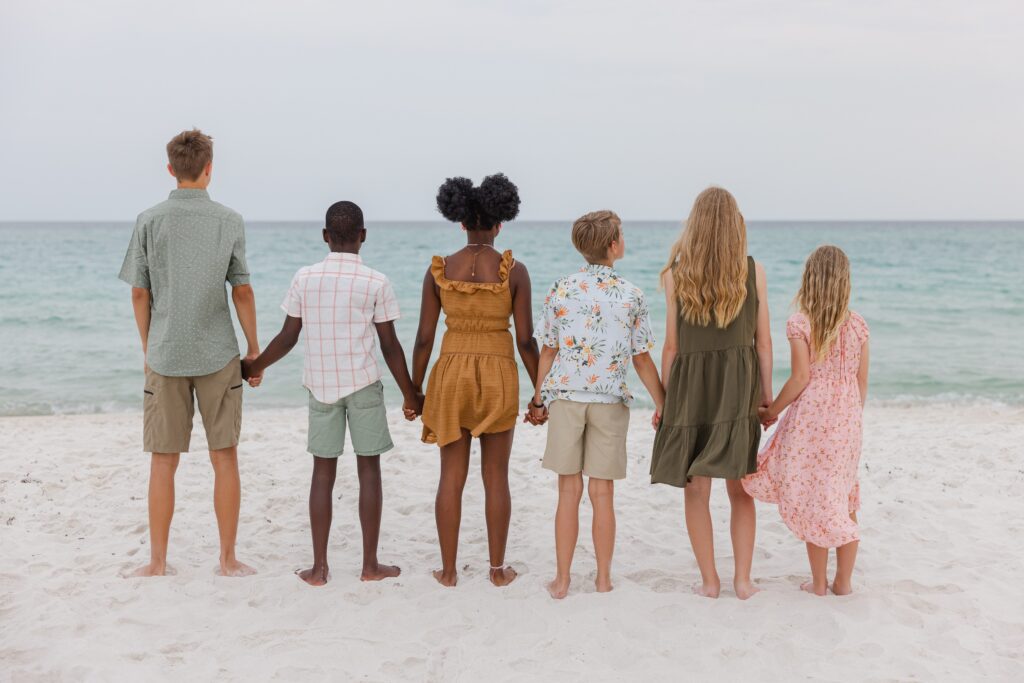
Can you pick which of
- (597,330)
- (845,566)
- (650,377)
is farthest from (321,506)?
(845,566)

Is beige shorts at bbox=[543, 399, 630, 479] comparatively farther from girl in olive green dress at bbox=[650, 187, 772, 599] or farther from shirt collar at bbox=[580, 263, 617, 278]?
shirt collar at bbox=[580, 263, 617, 278]

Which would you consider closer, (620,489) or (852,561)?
(852,561)

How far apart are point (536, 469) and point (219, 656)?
3195 mm

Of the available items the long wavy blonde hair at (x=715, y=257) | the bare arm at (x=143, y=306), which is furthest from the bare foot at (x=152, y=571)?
the long wavy blonde hair at (x=715, y=257)

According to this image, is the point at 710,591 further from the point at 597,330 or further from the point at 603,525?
the point at 597,330

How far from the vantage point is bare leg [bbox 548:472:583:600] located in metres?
4.08

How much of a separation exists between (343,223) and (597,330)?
1.31 m

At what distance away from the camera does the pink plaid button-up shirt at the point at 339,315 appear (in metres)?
3.99

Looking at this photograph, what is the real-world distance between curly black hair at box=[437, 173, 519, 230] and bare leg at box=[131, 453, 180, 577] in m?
1.84

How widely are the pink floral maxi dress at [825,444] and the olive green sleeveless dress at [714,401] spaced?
0.68ft

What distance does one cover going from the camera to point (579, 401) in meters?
3.97

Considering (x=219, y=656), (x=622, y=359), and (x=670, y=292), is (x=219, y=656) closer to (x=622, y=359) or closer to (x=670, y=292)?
(x=622, y=359)

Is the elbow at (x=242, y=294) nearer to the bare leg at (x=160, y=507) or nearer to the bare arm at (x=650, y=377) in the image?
the bare leg at (x=160, y=507)

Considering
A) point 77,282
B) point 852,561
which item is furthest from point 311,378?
point 77,282
